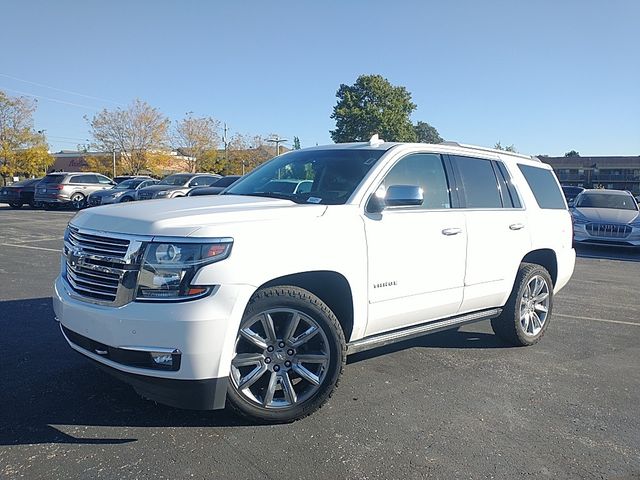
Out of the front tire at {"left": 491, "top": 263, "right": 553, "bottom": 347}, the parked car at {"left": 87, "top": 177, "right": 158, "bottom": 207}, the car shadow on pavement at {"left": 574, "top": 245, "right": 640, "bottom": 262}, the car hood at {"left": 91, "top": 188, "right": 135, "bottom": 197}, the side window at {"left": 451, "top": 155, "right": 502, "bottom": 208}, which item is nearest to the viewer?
the side window at {"left": 451, "top": 155, "right": 502, "bottom": 208}

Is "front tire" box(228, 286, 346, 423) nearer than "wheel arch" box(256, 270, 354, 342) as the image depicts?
Yes

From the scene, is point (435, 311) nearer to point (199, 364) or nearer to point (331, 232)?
point (331, 232)

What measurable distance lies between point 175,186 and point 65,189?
7331 mm

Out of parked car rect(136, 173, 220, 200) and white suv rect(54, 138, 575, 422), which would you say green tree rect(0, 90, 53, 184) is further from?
white suv rect(54, 138, 575, 422)

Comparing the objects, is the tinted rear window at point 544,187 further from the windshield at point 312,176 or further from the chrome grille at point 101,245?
the chrome grille at point 101,245

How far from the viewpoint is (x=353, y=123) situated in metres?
57.3

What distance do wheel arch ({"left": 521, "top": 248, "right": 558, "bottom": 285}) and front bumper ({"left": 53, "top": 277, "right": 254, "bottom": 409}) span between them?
3.53 meters

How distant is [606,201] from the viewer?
564 inches

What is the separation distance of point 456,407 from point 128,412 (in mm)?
→ 2281

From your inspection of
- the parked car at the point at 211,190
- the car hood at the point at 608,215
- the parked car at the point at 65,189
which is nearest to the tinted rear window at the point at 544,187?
the parked car at the point at 211,190

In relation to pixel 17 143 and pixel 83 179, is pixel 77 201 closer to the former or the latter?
pixel 83 179

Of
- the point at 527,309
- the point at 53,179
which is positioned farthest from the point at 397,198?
the point at 53,179

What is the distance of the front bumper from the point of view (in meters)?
2.95

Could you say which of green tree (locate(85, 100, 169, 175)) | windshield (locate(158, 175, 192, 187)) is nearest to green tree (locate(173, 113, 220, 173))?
green tree (locate(85, 100, 169, 175))
